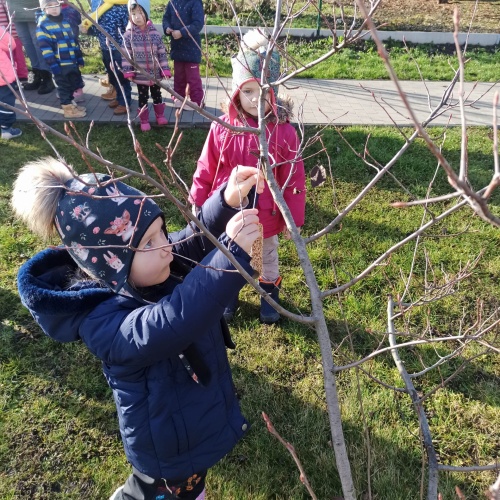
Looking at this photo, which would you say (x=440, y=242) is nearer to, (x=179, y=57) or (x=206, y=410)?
(x=206, y=410)

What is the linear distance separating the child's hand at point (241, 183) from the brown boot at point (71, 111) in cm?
505

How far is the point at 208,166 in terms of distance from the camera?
2756mm

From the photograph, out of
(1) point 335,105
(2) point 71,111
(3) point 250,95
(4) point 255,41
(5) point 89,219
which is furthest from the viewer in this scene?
(1) point 335,105

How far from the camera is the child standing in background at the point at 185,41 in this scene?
217 inches

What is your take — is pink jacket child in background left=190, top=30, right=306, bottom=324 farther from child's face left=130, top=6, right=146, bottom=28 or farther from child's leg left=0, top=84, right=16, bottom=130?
child's leg left=0, top=84, right=16, bottom=130

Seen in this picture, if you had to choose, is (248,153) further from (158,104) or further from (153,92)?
(153,92)

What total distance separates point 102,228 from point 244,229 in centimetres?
46

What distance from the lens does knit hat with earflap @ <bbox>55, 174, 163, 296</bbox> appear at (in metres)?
1.45

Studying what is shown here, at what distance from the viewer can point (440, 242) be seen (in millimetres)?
3934

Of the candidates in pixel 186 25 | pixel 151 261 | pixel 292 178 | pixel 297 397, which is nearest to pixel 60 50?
pixel 186 25

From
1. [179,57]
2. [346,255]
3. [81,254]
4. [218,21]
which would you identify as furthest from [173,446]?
[218,21]

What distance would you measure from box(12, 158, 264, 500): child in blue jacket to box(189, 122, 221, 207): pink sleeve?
947 millimetres

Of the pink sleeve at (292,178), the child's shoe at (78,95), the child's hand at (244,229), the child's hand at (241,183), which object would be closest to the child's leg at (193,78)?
the child's shoe at (78,95)

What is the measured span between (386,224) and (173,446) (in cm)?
Answer: 301
